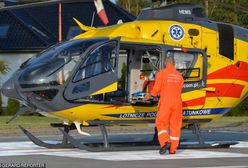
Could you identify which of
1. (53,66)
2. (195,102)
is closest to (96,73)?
(53,66)

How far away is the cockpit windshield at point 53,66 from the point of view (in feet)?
49.5

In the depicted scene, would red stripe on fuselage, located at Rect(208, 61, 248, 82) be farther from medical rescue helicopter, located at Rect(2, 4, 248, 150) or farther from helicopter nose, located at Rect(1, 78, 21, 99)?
helicopter nose, located at Rect(1, 78, 21, 99)

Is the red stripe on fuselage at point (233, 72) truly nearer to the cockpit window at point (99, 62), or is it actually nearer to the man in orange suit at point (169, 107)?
the man in orange suit at point (169, 107)

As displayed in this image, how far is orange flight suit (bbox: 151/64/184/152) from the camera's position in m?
14.8

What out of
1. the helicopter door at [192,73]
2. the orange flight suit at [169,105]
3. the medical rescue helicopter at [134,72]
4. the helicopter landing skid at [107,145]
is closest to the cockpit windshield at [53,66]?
the medical rescue helicopter at [134,72]

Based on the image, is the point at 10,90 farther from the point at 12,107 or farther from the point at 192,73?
the point at 12,107

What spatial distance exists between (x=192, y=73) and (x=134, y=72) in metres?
1.30

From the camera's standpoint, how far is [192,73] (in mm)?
16531

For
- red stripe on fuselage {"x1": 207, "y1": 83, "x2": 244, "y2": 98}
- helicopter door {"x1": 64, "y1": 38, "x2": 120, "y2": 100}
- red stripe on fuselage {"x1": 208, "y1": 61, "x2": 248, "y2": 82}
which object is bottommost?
red stripe on fuselage {"x1": 207, "y1": 83, "x2": 244, "y2": 98}

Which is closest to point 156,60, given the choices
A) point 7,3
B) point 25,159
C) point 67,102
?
point 67,102

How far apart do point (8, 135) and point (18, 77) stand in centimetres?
784

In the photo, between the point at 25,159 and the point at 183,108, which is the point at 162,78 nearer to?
the point at 183,108

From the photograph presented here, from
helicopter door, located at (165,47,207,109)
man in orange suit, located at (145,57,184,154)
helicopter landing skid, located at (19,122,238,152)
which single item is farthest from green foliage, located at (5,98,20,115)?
man in orange suit, located at (145,57,184,154)

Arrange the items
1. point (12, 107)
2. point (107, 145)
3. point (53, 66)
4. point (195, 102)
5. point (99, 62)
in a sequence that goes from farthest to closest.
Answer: point (12, 107)
point (195, 102)
point (107, 145)
point (99, 62)
point (53, 66)
